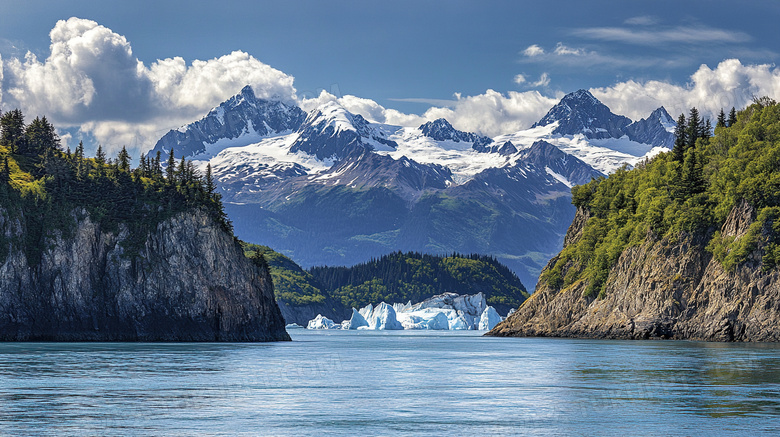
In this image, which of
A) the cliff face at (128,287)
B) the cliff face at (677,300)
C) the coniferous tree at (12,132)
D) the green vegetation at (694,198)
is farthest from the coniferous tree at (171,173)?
the green vegetation at (694,198)

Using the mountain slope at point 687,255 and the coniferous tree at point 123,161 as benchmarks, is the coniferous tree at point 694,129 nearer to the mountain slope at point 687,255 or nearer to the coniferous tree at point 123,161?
the mountain slope at point 687,255

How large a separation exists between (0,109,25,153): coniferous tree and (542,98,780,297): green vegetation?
114 m

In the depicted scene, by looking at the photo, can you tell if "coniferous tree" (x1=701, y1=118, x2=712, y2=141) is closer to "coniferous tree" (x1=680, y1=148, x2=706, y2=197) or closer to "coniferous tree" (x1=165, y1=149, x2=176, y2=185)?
"coniferous tree" (x1=680, y1=148, x2=706, y2=197)

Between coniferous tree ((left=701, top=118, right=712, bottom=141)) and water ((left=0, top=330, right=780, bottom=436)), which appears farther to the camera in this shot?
coniferous tree ((left=701, top=118, right=712, bottom=141))

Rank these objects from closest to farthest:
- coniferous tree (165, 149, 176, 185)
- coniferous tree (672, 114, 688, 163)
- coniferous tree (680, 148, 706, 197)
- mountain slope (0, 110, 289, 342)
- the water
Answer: the water → mountain slope (0, 110, 289, 342) → coniferous tree (680, 148, 706, 197) → coniferous tree (165, 149, 176, 185) → coniferous tree (672, 114, 688, 163)

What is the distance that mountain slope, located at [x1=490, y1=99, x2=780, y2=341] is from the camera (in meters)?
136

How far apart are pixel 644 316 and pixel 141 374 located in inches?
4153

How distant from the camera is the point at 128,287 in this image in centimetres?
14688

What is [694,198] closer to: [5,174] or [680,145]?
[680,145]

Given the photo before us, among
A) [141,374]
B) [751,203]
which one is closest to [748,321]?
[751,203]

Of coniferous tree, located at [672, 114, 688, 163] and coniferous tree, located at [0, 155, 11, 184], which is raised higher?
coniferous tree, located at [672, 114, 688, 163]

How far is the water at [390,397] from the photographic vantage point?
41375 millimetres

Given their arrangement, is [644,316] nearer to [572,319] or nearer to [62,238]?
[572,319]

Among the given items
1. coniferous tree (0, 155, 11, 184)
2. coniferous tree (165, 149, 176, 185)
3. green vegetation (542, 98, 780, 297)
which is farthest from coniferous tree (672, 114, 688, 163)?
coniferous tree (0, 155, 11, 184)
